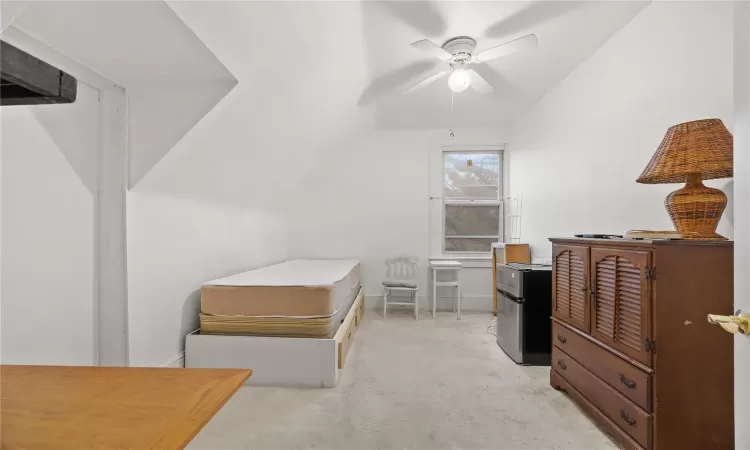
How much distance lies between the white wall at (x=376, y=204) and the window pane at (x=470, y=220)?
0.39m

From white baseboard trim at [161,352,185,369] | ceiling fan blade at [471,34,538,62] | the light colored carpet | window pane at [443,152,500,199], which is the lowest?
the light colored carpet

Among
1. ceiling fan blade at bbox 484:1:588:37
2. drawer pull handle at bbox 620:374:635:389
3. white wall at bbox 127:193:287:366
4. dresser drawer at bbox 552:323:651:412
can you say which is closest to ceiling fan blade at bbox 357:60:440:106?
ceiling fan blade at bbox 484:1:588:37

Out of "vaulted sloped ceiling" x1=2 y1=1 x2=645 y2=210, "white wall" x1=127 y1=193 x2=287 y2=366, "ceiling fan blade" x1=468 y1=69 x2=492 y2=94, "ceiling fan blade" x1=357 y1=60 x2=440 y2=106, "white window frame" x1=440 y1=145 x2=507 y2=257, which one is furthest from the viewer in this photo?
"white window frame" x1=440 y1=145 x2=507 y2=257

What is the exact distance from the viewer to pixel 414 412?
2.08 metres

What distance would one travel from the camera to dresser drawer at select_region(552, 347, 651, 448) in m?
1.60

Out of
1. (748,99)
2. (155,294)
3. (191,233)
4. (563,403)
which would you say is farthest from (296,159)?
(748,99)

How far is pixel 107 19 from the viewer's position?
5.09 feet

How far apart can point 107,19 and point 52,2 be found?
18cm

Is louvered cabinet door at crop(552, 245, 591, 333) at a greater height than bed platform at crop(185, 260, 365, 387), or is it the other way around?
louvered cabinet door at crop(552, 245, 591, 333)

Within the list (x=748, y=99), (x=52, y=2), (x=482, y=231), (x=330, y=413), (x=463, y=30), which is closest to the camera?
(x=748, y=99)

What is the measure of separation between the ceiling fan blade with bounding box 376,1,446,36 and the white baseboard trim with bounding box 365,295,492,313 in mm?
3435

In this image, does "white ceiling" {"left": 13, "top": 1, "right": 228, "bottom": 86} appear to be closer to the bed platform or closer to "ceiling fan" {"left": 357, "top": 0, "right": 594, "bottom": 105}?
"ceiling fan" {"left": 357, "top": 0, "right": 594, "bottom": 105}

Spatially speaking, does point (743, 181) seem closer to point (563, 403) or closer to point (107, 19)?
point (563, 403)

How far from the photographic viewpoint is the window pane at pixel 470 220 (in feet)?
16.7
